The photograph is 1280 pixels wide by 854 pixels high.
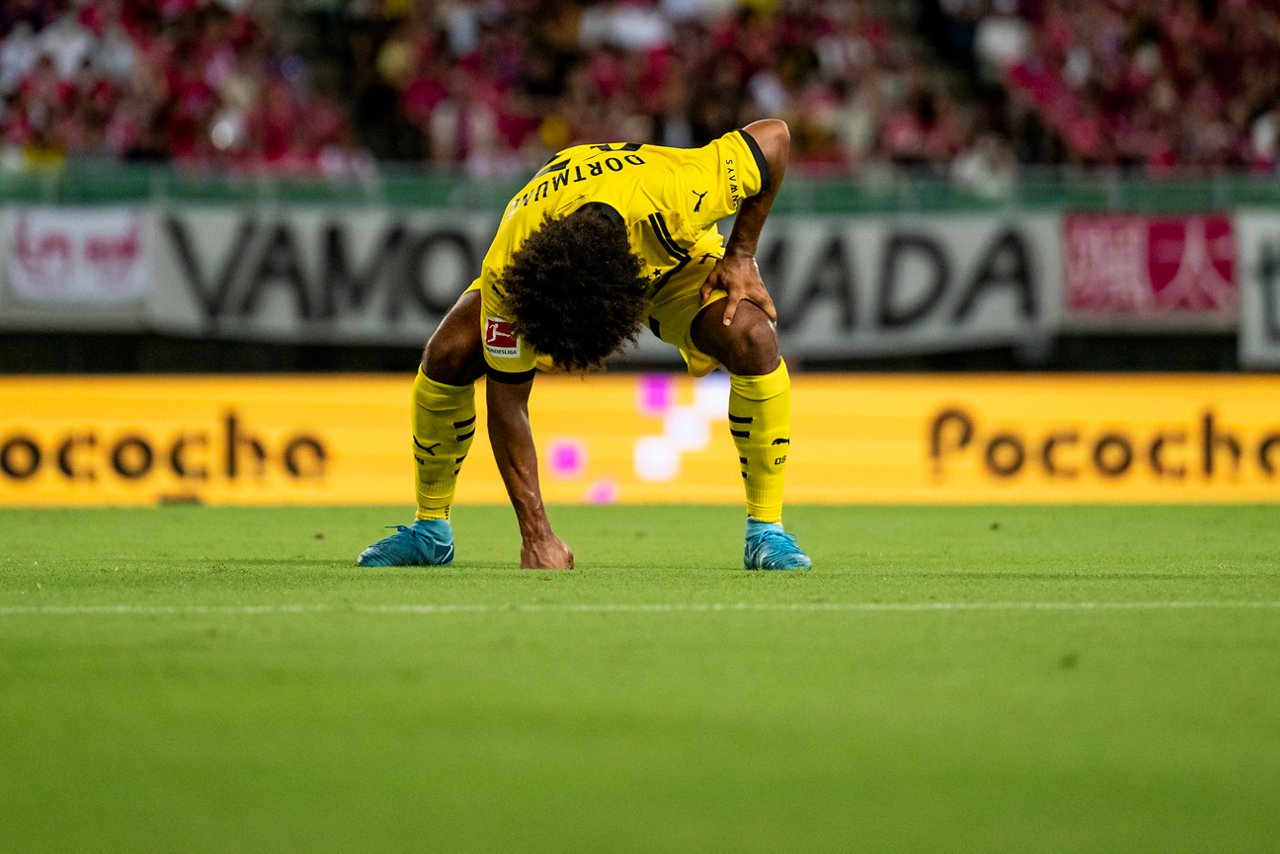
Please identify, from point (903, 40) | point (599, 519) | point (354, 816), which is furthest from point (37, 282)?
point (354, 816)

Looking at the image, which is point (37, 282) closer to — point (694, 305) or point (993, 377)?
point (993, 377)

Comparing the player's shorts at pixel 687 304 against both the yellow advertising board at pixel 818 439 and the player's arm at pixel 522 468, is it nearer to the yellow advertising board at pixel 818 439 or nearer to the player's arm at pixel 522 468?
the player's arm at pixel 522 468

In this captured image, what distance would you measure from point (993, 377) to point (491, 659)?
8.06 metres

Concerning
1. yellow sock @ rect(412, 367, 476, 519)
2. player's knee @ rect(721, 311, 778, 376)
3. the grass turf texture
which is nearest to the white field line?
the grass turf texture

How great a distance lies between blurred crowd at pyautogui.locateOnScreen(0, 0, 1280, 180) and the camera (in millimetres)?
15484

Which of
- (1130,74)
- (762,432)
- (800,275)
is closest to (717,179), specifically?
(762,432)

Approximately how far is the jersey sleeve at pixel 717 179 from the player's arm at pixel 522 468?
817 mm

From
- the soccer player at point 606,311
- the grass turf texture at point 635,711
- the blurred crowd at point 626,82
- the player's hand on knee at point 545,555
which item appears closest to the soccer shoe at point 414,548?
the soccer player at point 606,311

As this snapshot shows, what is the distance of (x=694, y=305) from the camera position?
22.1 ft

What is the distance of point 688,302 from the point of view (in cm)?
675

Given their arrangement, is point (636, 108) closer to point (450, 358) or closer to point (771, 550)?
point (450, 358)

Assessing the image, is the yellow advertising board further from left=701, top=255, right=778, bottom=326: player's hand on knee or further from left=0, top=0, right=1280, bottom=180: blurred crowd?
left=701, top=255, right=778, bottom=326: player's hand on knee

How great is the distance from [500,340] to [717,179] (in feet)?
3.02

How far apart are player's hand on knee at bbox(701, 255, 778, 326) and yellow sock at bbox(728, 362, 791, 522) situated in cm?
25
